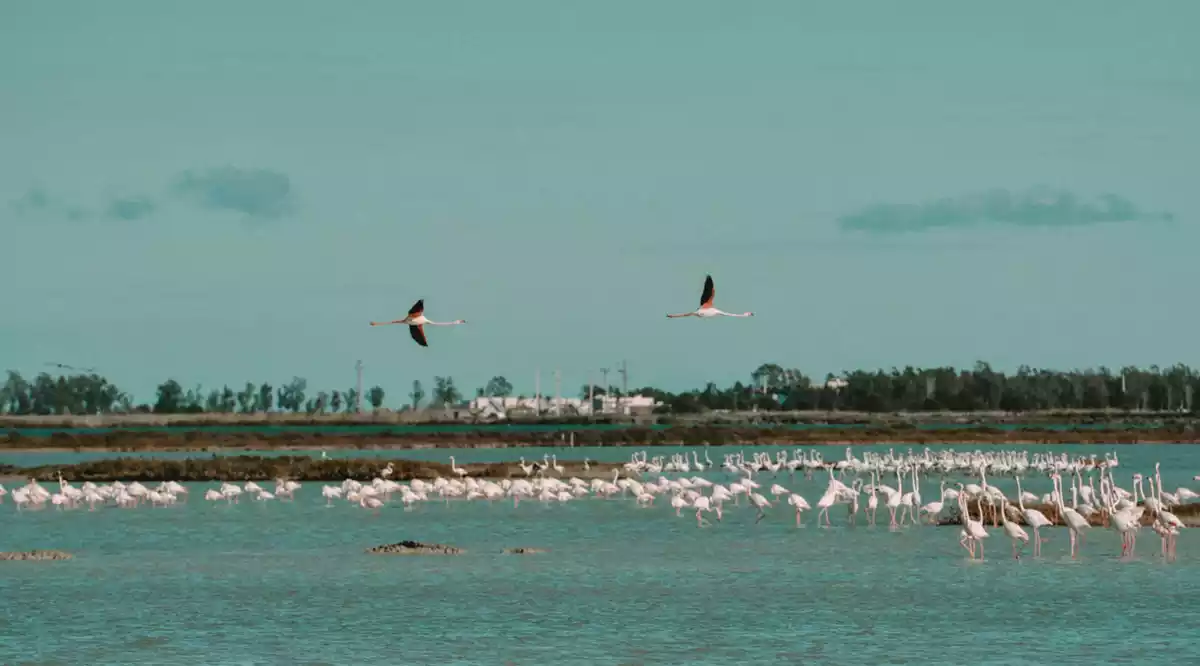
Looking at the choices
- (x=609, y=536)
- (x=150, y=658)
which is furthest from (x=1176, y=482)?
(x=150, y=658)

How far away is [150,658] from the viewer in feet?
79.2

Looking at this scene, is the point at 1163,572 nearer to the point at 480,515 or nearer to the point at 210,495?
the point at 480,515

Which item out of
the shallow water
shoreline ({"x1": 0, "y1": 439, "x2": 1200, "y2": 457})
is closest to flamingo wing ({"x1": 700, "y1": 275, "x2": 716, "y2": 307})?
the shallow water

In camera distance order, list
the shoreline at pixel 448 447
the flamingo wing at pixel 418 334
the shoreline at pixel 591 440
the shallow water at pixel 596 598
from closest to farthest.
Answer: the shallow water at pixel 596 598, the flamingo wing at pixel 418 334, the shoreline at pixel 448 447, the shoreline at pixel 591 440

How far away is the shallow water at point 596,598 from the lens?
2473 cm

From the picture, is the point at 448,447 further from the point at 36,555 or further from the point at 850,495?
the point at 36,555

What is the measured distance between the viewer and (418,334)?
33.9m

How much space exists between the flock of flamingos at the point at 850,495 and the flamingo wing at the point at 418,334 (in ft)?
37.1

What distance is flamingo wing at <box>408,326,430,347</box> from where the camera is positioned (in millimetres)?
33531

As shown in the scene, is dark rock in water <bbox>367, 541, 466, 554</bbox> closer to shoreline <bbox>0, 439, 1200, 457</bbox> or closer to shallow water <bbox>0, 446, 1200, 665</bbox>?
shallow water <bbox>0, 446, 1200, 665</bbox>

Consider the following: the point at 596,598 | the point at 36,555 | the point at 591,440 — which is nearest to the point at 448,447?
the point at 591,440

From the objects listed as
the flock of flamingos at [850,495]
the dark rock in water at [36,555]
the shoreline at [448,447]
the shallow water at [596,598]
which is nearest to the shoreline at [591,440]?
the shoreline at [448,447]

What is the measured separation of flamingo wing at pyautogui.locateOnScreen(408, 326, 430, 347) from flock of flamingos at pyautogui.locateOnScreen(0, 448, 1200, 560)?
11.3 meters

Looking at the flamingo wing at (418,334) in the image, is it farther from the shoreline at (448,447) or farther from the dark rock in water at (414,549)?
the shoreline at (448,447)
